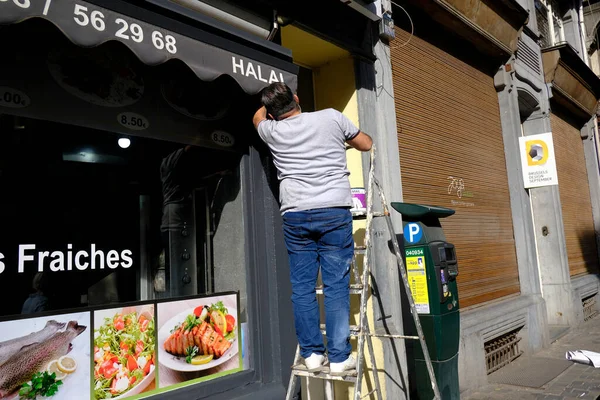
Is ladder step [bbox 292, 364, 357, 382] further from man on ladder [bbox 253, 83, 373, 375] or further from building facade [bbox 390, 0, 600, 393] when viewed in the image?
building facade [bbox 390, 0, 600, 393]

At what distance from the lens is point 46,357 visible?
3.03 m

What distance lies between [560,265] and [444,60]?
4944 millimetres

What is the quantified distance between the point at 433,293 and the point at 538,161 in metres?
4.81

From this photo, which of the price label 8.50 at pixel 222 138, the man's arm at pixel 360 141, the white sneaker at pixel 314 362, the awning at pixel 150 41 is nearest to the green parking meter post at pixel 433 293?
the man's arm at pixel 360 141

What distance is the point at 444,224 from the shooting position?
20.3ft

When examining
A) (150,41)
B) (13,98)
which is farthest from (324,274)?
(13,98)

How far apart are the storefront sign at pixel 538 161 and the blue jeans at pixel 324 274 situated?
19.2 feet

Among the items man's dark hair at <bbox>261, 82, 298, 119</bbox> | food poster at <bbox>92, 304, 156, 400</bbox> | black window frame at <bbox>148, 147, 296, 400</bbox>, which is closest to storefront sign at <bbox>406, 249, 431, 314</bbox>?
black window frame at <bbox>148, 147, 296, 400</bbox>

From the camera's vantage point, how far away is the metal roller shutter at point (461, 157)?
5.97 meters

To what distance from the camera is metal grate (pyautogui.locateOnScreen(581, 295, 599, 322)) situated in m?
10.3

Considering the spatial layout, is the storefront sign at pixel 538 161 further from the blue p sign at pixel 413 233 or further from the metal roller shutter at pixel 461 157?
the blue p sign at pixel 413 233

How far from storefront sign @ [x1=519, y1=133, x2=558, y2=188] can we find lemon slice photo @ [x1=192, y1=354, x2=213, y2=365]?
20.6ft

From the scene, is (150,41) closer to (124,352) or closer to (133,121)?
(133,121)

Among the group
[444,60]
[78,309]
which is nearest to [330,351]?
[78,309]
